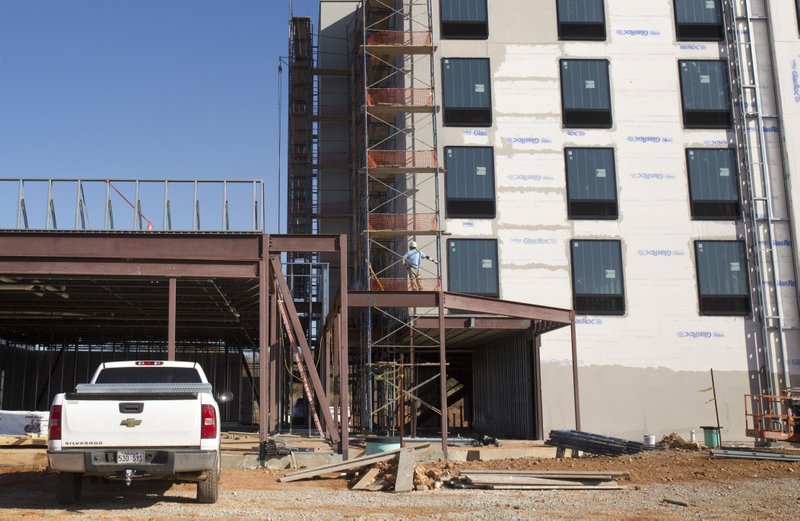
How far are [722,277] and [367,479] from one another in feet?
76.9

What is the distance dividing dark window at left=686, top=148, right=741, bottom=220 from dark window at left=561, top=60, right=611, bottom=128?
395cm

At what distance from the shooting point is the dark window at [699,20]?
3566cm

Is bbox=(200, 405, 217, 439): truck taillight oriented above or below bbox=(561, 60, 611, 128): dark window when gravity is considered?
below

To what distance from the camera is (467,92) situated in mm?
34469

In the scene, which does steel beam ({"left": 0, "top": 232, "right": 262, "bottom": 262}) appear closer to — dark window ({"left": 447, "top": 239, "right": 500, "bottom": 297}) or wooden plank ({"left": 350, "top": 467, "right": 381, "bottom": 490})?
wooden plank ({"left": 350, "top": 467, "right": 381, "bottom": 490})

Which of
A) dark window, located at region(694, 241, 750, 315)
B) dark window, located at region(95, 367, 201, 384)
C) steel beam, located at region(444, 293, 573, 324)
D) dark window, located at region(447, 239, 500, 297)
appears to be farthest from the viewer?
dark window, located at region(694, 241, 750, 315)

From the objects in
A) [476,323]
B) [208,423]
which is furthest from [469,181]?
[208,423]

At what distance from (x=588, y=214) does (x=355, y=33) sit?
14199 millimetres

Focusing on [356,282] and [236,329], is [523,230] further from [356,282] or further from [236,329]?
[236,329]

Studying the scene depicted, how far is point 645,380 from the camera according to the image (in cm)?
3256

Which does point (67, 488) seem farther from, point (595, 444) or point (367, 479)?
point (595, 444)

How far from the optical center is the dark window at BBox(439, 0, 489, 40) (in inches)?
1380

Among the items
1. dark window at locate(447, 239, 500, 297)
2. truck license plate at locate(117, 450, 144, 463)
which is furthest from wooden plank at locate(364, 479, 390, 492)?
dark window at locate(447, 239, 500, 297)

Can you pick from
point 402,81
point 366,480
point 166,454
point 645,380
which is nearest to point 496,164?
point 402,81
